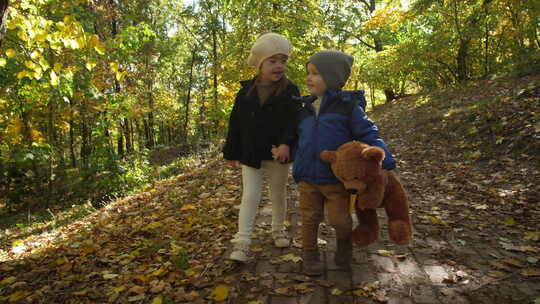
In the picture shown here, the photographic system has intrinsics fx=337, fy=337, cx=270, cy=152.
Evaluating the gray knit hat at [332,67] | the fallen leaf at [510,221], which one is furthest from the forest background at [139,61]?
the fallen leaf at [510,221]

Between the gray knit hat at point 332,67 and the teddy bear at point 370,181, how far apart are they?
1.70ft

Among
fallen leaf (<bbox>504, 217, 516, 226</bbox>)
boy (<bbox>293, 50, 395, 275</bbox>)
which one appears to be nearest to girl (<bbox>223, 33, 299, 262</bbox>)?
boy (<bbox>293, 50, 395, 275</bbox>)

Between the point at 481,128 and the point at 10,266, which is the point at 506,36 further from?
the point at 10,266

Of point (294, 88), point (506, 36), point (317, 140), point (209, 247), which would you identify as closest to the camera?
point (317, 140)

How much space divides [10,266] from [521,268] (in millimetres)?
4883

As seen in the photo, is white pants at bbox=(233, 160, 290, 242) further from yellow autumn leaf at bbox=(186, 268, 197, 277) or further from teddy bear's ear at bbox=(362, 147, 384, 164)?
teddy bear's ear at bbox=(362, 147, 384, 164)

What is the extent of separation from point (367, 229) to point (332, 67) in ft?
4.06

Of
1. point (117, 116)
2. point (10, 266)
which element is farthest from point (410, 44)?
point (10, 266)

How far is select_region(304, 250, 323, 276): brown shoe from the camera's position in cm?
262

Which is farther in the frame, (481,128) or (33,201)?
(33,201)

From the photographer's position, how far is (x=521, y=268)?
8.86 feet

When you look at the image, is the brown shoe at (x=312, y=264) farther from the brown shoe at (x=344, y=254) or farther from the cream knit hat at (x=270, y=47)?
the cream knit hat at (x=270, y=47)

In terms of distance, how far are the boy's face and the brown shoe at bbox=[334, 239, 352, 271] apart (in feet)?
3.91

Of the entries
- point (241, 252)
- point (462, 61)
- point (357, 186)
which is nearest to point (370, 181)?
point (357, 186)
